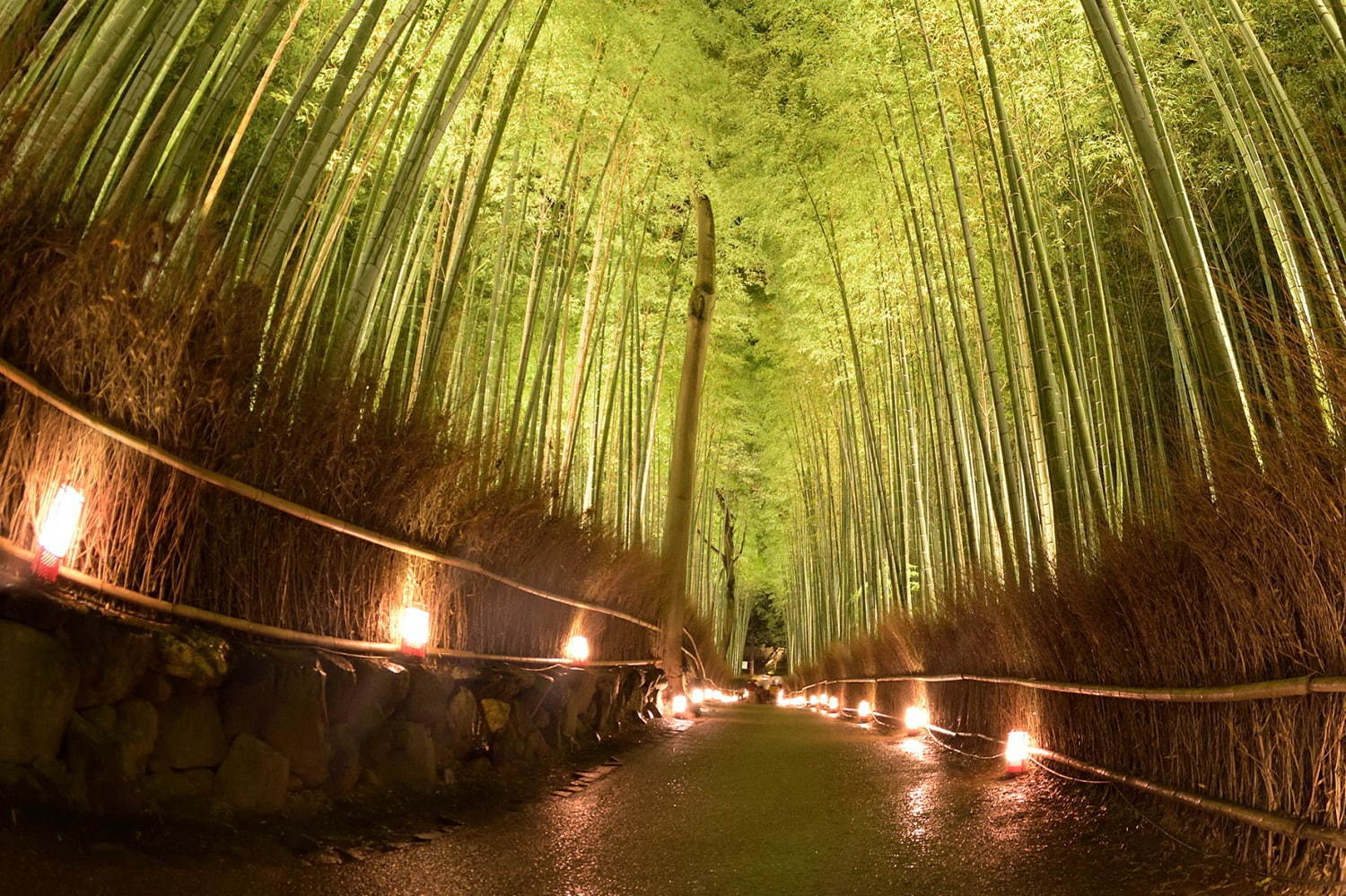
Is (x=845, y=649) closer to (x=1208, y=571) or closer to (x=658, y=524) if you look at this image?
(x=658, y=524)

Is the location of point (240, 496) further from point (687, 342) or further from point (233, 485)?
point (687, 342)

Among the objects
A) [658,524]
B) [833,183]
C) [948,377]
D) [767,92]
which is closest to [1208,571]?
[948,377]

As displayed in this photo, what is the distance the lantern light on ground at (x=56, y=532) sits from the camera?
197cm

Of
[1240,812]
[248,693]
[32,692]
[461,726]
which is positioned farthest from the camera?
[461,726]

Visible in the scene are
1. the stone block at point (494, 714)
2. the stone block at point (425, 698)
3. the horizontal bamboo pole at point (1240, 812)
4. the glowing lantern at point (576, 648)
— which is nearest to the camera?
the horizontal bamboo pole at point (1240, 812)

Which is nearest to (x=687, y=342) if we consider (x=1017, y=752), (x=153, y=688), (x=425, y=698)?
(x=1017, y=752)

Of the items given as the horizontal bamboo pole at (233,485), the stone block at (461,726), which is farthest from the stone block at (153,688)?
the stone block at (461,726)

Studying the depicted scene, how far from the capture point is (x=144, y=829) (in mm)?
1973

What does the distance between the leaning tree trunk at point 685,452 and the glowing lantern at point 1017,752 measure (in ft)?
14.7

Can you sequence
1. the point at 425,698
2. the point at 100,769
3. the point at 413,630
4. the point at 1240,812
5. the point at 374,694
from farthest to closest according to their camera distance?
the point at 413,630 → the point at 425,698 → the point at 374,694 → the point at 1240,812 → the point at 100,769

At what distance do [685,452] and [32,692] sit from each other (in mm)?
7163

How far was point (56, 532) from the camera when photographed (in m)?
2.00

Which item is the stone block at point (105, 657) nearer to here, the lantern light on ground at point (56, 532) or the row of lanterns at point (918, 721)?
the lantern light on ground at point (56, 532)

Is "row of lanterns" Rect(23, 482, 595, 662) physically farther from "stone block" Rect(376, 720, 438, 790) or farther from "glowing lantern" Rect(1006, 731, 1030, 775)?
"glowing lantern" Rect(1006, 731, 1030, 775)
